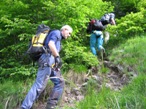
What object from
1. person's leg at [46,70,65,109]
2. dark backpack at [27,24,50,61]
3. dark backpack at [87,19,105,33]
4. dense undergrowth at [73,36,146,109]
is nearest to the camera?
dense undergrowth at [73,36,146,109]

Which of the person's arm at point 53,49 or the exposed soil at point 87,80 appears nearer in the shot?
the person's arm at point 53,49

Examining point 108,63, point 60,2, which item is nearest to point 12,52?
point 60,2

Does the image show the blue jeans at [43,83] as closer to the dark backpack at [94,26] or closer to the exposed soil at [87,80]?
the exposed soil at [87,80]

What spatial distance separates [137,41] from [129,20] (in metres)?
1.14

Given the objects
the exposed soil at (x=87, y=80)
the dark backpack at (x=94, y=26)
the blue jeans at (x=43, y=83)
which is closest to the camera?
the blue jeans at (x=43, y=83)

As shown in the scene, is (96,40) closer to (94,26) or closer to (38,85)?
(94,26)

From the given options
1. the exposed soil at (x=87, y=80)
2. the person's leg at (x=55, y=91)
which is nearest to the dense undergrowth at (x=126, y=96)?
the exposed soil at (x=87, y=80)

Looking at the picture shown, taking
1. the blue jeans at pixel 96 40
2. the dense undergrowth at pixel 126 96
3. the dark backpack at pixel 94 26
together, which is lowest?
the dense undergrowth at pixel 126 96

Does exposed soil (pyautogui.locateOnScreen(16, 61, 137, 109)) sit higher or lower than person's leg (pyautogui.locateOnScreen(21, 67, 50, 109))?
lower

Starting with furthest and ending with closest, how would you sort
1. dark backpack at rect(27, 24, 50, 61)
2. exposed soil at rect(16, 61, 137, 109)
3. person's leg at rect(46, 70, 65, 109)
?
1. exposed soil at rect(16, 61, 137, 109)
2. person's leg at rect(46, 70, 65, 109)
3. dark backpack at rect(27, 24, 50, 61)

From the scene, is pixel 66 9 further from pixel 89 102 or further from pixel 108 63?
pixel 89 102

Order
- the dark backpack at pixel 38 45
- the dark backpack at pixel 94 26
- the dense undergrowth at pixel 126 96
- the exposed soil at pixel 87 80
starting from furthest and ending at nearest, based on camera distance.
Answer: the dark backpack at pixel 94 26 < the exposed soil at pixel 87 80 < the dark backpack at pixel 38 45 < the dense undergrowth at pixel 126 96

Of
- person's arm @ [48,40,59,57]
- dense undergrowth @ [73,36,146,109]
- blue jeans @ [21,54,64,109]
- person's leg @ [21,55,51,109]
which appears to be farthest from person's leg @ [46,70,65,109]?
dense undergrowth @ [73,36,146,109]

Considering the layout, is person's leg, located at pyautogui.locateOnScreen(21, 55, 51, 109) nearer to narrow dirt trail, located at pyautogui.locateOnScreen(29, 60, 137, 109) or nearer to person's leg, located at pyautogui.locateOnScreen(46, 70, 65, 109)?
person's leg, located at pyautogui.locateOnScreen(46, 70, 65, 109)
